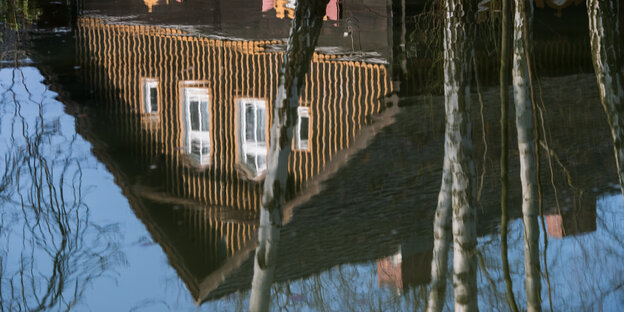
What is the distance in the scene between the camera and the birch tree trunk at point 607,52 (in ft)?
34.8

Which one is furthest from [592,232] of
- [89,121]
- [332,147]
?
[89,121]

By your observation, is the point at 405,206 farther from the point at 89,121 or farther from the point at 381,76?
the point at 381,76

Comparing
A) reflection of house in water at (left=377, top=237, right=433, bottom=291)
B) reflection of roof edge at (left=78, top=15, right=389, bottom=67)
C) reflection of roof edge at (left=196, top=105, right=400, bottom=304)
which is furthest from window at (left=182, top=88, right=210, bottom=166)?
reflection of house in water at (left=377, top=237, right=433, bottom=291)

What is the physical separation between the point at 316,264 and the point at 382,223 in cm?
134

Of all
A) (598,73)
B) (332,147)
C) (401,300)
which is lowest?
(401,300)

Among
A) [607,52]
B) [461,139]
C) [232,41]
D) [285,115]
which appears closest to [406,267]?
[461,139]

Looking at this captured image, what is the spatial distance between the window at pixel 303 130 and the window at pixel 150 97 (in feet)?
8.54

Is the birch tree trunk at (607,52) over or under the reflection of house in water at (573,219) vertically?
over

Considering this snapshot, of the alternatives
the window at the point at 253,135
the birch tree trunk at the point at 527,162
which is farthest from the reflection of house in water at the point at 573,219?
the window at the point at 253,135

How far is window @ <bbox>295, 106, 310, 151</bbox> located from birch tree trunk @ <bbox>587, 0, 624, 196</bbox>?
4.44 meters

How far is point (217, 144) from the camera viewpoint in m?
14.6

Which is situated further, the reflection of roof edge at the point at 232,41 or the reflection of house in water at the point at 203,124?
the reflection of roof edge at the point at 232,41

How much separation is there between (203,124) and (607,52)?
6821 millimetres

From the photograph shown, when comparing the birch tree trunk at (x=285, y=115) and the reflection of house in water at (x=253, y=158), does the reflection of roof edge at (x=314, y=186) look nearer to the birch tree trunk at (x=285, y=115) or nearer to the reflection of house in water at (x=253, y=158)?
the reflection of house in water at (x=253, y=158)
